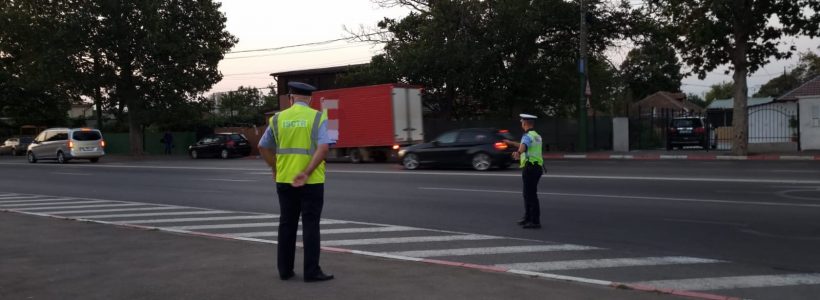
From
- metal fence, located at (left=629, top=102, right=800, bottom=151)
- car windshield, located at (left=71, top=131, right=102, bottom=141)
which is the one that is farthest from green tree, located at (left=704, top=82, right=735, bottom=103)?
car windshield, located at (left=71, top=131, right=102, bottom=141)

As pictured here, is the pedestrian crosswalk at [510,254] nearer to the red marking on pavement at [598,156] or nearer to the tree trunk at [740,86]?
the red marking on pavement at [598,156]

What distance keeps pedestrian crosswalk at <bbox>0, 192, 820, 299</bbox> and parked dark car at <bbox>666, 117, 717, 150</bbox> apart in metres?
23.0

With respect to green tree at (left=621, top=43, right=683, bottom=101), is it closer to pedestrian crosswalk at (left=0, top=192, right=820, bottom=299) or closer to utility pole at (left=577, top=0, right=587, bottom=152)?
utility pole at (left=577, top=0, right=587, bottom=152)

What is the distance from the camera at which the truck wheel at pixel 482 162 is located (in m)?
18.9

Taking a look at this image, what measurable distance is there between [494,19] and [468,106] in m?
6.00

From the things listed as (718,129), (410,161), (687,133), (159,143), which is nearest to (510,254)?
(410,161)

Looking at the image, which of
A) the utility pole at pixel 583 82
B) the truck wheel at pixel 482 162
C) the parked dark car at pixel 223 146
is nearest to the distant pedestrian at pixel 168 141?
the parked dark car at pixel 223 146

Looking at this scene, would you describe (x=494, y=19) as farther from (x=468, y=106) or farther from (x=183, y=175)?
(x=183, y=175)

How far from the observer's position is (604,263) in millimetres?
6430

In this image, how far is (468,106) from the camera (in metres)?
33.5

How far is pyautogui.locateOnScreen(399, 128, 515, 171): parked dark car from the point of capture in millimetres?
18891

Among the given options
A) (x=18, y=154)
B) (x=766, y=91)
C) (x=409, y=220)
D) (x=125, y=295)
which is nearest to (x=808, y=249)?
(x=409, y=220)

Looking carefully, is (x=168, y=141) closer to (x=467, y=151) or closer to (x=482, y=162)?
(x=467, y=151)

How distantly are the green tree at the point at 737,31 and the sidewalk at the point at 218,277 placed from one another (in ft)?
62.9
